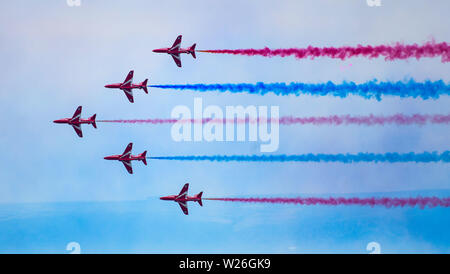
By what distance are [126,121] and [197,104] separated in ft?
9.30

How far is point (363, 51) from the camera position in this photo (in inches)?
1431

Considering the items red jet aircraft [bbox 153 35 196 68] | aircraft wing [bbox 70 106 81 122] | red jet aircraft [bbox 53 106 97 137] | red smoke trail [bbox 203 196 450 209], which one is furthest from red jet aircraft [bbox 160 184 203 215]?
red jet aircraft [bbox 153 35 196 68]

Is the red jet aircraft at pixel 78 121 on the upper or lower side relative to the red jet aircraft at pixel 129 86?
lower

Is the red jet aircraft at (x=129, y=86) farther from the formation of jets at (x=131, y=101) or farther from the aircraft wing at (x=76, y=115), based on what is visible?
the aircraft wing at (x=76, y=115)

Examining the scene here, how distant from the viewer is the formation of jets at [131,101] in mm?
37219

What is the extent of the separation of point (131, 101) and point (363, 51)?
9.08 meters

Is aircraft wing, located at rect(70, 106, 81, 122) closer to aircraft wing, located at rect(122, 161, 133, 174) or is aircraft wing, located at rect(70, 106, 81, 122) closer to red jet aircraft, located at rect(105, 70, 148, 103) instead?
red jet aircraft, located at rect(105, 70, 148, 103)

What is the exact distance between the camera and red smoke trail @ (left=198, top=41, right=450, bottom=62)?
35938mm

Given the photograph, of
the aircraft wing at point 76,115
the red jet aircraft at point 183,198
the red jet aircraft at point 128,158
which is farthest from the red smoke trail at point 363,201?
the aircraft wing at point 76,115

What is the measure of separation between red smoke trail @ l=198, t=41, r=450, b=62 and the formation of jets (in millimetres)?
1801

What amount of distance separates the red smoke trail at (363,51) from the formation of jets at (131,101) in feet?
5.91
